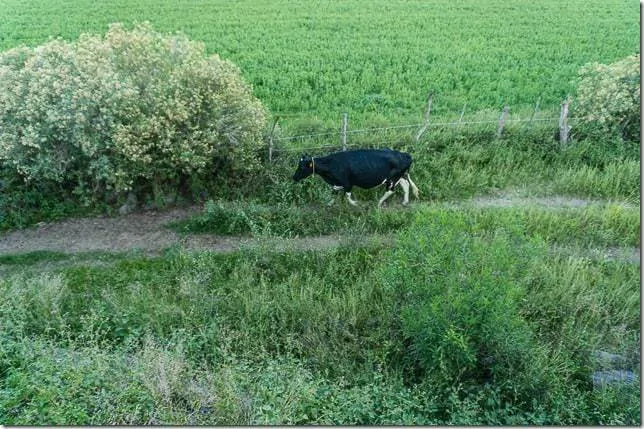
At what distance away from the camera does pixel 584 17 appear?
22156mm

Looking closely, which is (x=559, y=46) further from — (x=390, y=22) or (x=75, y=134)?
(x=75, y=134)

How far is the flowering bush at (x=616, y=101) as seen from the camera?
48.8ft

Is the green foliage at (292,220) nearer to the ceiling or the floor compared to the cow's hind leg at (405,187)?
nearer to the floor

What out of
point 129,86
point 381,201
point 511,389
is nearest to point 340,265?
point 381,201

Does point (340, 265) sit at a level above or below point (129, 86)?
below

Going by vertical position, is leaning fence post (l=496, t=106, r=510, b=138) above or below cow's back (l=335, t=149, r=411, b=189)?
above

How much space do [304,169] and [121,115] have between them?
4094mm

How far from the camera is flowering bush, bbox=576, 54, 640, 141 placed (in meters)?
14.9

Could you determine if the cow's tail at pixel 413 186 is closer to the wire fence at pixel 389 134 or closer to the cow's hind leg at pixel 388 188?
the cow's hind leg at pixel 388 188

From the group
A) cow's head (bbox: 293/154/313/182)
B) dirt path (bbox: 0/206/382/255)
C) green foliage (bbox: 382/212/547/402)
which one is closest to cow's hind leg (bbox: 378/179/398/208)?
dirt path (bbox: 0/206/382/255)

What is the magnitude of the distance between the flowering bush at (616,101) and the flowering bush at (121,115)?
8.72 meters

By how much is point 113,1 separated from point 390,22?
11.2 metres

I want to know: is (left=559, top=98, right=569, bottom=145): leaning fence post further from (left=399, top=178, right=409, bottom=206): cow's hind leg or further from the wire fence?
(left=399, top=178, right=409, bottom=206): cow's hind leg

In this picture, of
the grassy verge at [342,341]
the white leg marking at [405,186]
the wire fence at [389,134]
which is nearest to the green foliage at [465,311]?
the grassy verge at [342,341]
